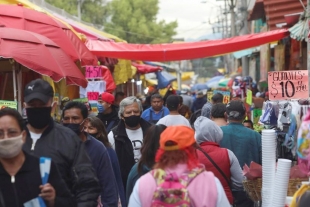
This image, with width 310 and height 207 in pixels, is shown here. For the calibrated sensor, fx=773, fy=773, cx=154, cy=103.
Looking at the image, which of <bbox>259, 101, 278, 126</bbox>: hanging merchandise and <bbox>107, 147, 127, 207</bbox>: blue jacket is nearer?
<bbox>107, 147, 127, 207</bbox>: blue jacket

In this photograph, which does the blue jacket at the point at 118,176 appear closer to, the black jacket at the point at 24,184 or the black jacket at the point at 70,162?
the black jacket at the point at 70,162

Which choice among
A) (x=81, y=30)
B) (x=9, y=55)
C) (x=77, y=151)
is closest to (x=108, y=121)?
(x=9, y=55)

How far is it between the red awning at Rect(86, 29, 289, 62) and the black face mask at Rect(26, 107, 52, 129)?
13.1 m

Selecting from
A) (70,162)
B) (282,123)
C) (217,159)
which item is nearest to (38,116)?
(70,162)

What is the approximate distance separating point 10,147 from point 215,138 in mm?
2985

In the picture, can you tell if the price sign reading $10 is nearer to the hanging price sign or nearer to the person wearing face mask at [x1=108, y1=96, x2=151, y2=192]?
the person wearing face mask at [x1=108, y1=96, x2=151, y2=192]

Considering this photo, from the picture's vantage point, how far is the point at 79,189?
17.9 feet

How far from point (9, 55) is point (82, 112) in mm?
3437

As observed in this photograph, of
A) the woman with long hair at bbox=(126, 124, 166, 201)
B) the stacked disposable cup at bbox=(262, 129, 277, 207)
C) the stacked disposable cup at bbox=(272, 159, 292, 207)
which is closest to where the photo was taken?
the stacked disposable cup at bbox=(272, 159, 292, 207)

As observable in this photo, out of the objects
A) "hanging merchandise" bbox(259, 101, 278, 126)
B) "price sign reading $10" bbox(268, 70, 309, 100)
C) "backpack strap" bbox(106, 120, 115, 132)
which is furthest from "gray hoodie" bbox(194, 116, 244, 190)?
"backpack strap" bbox(106, 120, 115, 132)

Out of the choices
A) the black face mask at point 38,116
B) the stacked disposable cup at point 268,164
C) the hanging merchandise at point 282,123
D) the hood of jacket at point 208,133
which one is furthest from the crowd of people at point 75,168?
the hanging merchandise at point 282,123

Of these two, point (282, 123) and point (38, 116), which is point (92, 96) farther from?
point (38, 116)

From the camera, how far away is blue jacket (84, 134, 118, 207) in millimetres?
6891

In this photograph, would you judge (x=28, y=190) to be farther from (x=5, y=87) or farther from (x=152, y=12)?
(x=152, y=12)
